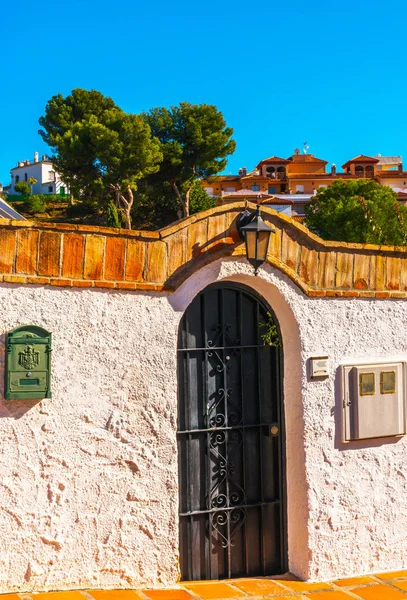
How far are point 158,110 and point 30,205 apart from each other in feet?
60.2

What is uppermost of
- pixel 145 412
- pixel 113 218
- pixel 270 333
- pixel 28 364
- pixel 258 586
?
pixel 113 218

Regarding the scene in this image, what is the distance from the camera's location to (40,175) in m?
76.7

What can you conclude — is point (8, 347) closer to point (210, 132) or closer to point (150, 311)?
point (150, 311)

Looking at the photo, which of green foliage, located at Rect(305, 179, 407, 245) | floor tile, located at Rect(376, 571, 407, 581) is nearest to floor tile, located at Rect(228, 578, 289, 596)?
floor tile, located at Rect(376, 571, 407, 581)

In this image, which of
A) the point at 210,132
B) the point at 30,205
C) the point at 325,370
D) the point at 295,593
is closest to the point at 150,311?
the point at 325,370

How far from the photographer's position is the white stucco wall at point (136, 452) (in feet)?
13.0

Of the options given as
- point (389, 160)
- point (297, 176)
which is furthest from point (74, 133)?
point (389, 160)

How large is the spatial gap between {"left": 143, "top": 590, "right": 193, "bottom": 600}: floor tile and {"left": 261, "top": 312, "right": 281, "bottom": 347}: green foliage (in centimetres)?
177

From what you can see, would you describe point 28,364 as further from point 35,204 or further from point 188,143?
point 35,204

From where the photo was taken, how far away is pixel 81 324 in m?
4.16

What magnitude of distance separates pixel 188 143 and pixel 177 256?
40.8 meters

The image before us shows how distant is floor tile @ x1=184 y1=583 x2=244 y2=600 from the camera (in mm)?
4310

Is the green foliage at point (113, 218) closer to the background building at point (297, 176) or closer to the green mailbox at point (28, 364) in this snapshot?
the green mailbox at point (28, 364)

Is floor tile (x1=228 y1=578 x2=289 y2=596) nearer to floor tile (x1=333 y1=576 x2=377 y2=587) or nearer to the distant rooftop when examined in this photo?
floor tile (x1=333 y1=576 x2=377 y2=587)
